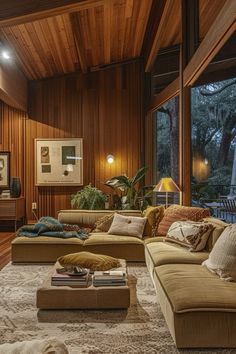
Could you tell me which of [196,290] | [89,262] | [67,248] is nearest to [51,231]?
[67,248]

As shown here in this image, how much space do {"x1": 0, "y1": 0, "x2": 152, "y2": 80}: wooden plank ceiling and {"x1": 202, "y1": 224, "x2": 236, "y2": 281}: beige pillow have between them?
343 centimetres

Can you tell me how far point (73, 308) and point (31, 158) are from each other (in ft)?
18.9

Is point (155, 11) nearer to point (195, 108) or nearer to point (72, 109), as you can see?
point (195, 108)

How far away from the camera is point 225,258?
3.01 metres

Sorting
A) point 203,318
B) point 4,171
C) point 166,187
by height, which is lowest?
point 203,318

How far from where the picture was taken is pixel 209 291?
2.56m

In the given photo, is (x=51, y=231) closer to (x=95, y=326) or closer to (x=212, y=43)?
(x=95, y=326)

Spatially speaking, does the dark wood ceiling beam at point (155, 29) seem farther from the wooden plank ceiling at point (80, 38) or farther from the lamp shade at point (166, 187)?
the lamp shade at point (166, 187)

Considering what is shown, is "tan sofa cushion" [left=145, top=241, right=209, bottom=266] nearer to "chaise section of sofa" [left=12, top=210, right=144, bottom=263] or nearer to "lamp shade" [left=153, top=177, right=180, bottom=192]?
"chaise section of sofa" [left=12, top=210, right=144, bottom=263]

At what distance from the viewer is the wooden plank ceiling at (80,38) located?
574 centimetres

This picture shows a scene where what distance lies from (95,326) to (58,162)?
585cm

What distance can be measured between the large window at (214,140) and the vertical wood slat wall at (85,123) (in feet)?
9.22

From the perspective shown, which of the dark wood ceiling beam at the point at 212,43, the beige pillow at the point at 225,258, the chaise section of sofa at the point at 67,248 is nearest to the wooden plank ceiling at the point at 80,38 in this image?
the dark wood ceiling beam at the point at 212,43

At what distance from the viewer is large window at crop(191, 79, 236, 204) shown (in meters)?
5.03
